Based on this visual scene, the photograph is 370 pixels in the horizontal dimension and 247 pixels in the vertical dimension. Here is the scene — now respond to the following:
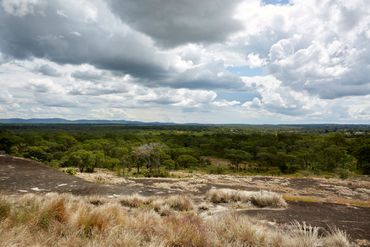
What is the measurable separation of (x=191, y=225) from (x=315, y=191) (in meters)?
25.8

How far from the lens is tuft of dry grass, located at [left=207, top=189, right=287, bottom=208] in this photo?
39.3ft

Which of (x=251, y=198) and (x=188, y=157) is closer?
(x=251, y=198)

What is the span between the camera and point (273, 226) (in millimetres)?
8172

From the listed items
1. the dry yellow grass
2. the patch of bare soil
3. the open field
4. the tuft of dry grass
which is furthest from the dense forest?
the dry yellow grass

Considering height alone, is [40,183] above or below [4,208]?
below

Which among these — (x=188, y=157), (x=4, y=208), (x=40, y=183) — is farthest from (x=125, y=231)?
(x=188, y=157)

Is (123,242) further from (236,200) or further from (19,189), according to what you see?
(19,189)

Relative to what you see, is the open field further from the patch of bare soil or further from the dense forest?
the dense forest

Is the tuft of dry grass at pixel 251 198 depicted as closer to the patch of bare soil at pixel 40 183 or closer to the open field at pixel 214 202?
the open field at pixel 214 202

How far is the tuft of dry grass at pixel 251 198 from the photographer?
1198 centimetres

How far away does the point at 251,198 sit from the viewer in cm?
1275

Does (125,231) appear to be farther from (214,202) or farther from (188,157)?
(188,157)

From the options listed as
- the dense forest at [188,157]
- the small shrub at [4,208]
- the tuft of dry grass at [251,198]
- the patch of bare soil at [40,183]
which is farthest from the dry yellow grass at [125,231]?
the dense forest at [188,157]

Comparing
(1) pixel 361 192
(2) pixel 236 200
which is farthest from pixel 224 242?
(1) pixel 361 192
